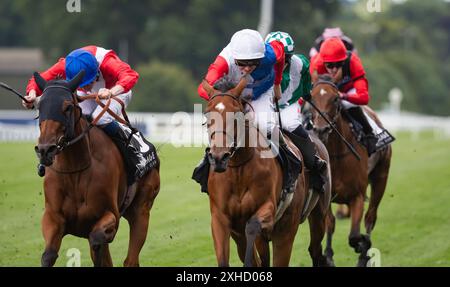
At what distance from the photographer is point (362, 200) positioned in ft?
36.7

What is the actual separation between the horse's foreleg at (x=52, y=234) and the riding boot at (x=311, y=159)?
7.54 feet

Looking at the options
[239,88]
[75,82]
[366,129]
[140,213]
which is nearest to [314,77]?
[366,129]

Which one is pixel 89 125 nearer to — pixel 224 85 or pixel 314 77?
pixel 224 85

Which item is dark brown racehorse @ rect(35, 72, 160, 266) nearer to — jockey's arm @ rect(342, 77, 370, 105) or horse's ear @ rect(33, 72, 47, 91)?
horse's ear @ rect(33, 72, 47, 91)

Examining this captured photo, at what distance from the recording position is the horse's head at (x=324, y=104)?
414 inches

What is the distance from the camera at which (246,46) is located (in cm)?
771

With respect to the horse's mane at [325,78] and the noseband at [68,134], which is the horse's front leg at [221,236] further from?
the horse's mane at [325,78]

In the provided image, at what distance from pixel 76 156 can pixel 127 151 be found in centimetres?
81

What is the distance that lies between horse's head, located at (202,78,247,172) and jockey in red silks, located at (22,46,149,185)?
1.15 metres

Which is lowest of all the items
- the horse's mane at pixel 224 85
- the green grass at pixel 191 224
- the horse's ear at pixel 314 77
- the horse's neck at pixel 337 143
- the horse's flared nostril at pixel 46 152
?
the green grass at pixel 191 224

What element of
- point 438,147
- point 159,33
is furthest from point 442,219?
point 159,33

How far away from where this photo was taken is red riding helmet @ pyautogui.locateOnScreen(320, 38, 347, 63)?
432 inches

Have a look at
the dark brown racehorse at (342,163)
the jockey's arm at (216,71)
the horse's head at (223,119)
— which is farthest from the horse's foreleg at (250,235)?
the dark brown racehorse at (342,163)

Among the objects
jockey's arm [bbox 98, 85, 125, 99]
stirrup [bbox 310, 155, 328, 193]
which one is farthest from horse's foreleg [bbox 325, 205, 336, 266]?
jockey's arm [bbox 98, 85, 125, 99]
